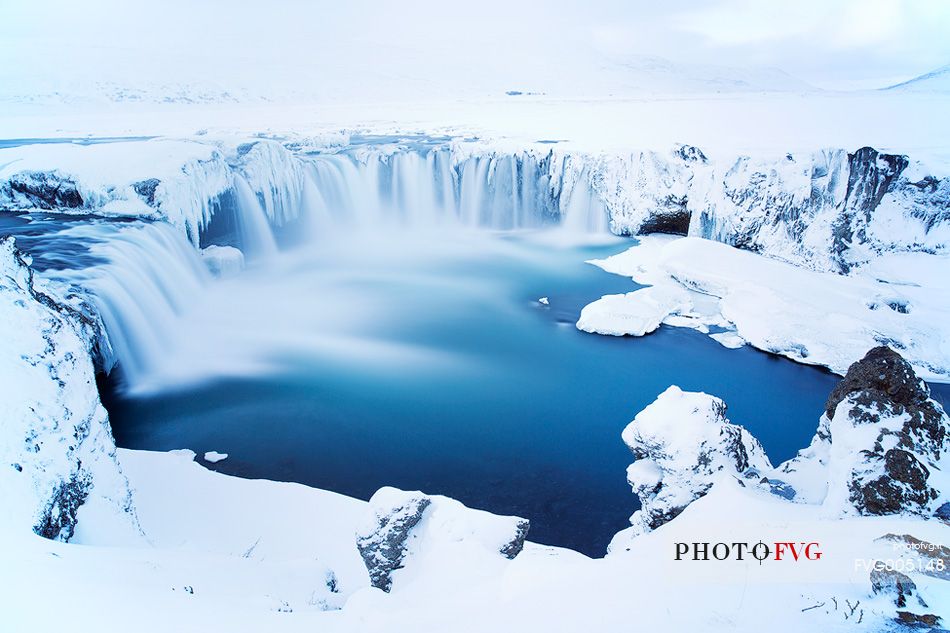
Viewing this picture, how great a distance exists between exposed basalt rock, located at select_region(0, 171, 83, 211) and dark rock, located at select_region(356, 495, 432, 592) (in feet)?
42.9

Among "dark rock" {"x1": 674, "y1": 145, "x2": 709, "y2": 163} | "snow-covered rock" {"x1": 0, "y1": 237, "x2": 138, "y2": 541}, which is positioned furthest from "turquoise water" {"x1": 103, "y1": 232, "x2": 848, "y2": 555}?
"dark rock" {"x1": 674, "y1": 145, "x2": 709, "y2": 163}

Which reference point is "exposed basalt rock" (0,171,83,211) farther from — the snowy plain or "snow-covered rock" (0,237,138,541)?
"snow-covered rock" (0,237,138,541)

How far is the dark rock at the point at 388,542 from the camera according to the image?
473 cm

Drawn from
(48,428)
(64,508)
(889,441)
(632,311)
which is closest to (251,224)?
(632,311)

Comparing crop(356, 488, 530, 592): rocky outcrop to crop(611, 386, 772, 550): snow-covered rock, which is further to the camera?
crop(611, 386, 772, 550): snow-covered rock

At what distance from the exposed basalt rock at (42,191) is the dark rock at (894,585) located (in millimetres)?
16393

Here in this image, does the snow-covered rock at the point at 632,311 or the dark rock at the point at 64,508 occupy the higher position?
the dark rock at the point at 64,508

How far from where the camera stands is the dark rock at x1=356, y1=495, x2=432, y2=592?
4.73 meters

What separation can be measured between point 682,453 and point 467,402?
5459mm

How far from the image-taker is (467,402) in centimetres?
1003

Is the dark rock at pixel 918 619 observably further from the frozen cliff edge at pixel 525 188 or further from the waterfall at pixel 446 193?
the waterfall at pixel 446 193

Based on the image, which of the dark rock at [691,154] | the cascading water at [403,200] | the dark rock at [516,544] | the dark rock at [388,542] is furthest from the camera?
the dark rock at [691,154]

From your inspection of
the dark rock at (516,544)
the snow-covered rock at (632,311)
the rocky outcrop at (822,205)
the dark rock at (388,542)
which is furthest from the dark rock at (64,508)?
the rocky outcrop at (822,205)

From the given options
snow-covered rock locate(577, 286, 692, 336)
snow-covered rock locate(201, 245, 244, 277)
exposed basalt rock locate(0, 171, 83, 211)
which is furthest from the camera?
snow-covered rock locate(201, 245, 244, 277)
